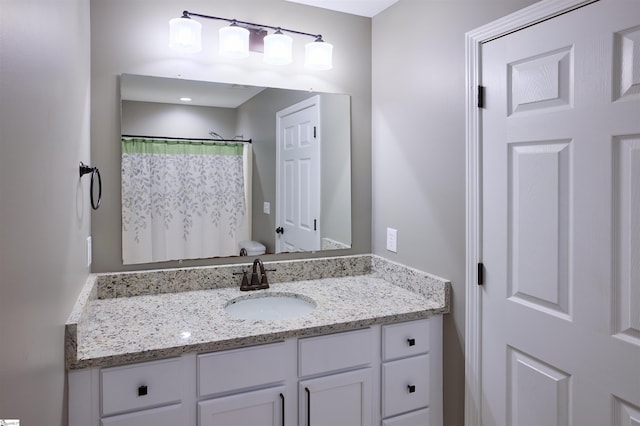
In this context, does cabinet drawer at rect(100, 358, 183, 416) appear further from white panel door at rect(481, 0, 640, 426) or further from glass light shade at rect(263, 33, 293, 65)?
glass light shade at rect(263, 33, 293, 65)

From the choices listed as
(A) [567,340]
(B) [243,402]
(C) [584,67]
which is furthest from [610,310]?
(B) [243,402]

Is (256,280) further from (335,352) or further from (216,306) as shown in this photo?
(335,352)

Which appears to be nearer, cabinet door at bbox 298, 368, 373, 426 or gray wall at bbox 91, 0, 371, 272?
cabinet door at bbox 298, 368, 373, 426

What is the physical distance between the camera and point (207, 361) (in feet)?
4.79

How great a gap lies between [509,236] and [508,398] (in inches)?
24.5

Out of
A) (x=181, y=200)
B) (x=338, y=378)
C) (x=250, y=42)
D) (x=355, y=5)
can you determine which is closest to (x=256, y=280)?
(x=181, y=200)

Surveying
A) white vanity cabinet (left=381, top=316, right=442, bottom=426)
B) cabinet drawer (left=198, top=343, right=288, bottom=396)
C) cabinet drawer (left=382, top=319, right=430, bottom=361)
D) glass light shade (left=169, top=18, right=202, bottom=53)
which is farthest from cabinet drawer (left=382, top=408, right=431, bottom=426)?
glass light shade (left=169, top=18, right=202, bottom=53)

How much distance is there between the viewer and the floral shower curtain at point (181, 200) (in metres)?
1.98

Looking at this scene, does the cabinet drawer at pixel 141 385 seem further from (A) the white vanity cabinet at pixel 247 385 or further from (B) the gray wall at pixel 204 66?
(B) the gray wall at pixel 204 66

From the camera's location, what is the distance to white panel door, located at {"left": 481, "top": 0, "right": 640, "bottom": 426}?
3.93 feet

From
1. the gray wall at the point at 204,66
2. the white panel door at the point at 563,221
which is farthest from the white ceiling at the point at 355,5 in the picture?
the white panel door at the point at 563,221

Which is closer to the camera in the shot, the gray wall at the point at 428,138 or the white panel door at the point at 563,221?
the white panel door at the point at 563,221

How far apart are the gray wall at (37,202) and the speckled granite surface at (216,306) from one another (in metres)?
0.18

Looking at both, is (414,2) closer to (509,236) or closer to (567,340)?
(509,236)
